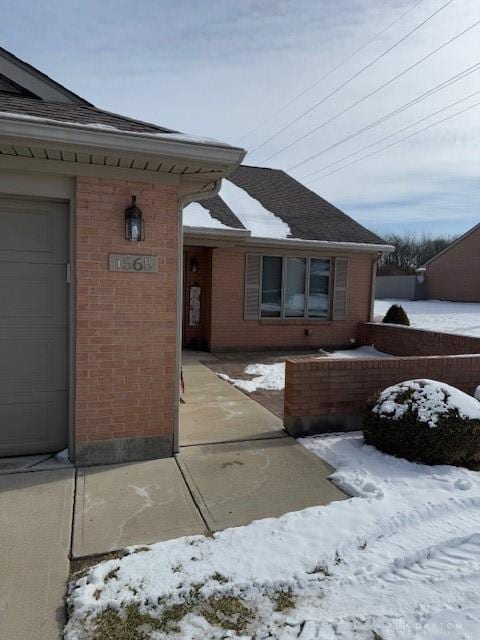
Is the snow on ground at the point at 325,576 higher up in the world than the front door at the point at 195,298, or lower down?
lower down

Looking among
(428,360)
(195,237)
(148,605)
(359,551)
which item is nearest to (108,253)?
(148,605)

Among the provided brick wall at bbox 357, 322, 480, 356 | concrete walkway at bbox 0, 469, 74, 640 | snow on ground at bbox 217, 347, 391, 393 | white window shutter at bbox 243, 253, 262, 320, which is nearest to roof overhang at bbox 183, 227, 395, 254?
white window shutter at bbox 243, 253, 262, 320

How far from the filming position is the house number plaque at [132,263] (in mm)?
4227

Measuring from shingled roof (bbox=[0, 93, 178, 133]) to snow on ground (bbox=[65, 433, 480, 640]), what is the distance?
333 cm

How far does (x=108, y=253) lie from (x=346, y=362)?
9.86 ft

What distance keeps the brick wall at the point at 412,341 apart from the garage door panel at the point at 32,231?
23.9ft

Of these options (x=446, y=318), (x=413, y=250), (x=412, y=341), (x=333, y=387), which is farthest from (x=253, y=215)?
(x=413, y=250)

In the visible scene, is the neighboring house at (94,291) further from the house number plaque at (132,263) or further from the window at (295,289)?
the window at (295,289)

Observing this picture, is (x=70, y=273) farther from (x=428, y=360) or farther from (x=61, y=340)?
(x=428, y=360)

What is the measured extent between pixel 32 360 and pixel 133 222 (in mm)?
1606

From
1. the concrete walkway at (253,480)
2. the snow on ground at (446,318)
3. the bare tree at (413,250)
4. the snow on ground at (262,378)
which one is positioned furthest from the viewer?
the bare tree at (413,250)

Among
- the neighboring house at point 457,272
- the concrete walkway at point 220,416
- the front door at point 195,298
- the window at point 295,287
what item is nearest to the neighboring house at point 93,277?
the concrete walkway at point 220,416

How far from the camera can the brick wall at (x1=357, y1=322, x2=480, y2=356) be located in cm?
870

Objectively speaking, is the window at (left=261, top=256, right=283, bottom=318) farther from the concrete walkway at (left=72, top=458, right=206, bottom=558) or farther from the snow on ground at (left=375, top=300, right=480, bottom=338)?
the concrete walkway at (left=72, top=458, right=206, bottom=558)
